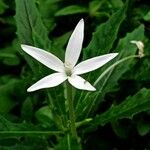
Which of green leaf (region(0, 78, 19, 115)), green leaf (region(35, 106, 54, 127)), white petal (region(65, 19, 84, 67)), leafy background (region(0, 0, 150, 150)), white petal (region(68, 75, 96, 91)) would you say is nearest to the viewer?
white petal (region(68, 75, 96, 91))

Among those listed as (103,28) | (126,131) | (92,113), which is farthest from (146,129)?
(103,28)

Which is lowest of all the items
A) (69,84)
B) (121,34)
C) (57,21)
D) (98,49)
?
(69,84)

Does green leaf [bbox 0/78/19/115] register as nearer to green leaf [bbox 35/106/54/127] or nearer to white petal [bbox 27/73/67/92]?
green leaf [bbox 35/106/54/127]

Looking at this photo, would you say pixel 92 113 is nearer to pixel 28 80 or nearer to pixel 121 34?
pixel 28 80

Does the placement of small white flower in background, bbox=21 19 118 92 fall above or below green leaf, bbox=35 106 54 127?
below

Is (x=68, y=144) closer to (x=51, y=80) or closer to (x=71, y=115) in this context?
(x=71, y=115)

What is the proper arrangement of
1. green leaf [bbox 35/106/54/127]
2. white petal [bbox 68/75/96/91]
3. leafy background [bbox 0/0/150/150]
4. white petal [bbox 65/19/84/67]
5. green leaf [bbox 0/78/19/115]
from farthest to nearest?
1. green leaf [bbox 0/78/19/115]
2. green leaf [bbox 35/106/54/127]
3. leafy background [bbox 0/0/150/150]
4. white petal [bbox 65/19/84/67]
5. white petal [bbox 68/75/96/91]

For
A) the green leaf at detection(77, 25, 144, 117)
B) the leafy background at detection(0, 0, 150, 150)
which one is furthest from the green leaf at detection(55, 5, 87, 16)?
the green leaf at detection(77, 25, 144, 117)
